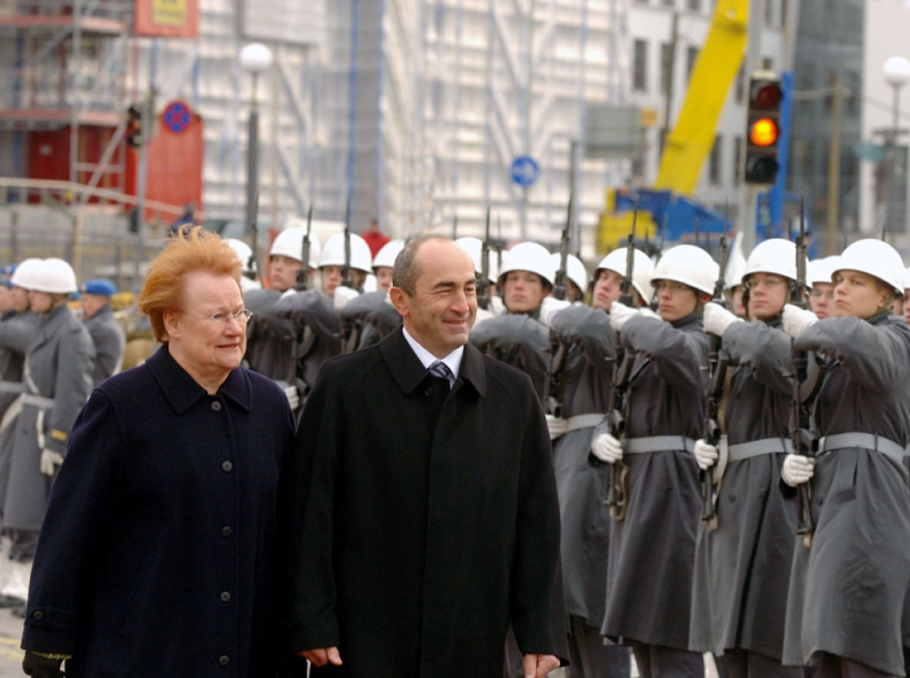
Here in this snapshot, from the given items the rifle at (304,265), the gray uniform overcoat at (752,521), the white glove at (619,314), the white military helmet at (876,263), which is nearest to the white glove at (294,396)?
the rifle at (304,265)

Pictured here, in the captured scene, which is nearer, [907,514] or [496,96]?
[907,514]

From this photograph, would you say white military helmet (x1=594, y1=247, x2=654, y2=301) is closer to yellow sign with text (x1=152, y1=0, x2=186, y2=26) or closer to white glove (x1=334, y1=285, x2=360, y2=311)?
white glove (x1=334, y1=285, x2=360, y2=311)

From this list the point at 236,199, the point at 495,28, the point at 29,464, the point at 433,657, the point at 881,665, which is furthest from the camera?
the point at 495,28

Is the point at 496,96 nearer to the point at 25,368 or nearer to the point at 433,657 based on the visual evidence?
the point at 25,368

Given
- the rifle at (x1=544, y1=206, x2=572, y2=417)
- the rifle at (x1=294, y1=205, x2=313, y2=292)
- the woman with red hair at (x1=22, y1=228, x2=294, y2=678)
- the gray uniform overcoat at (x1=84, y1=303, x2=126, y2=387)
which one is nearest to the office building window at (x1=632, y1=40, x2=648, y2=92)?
the gray uniform overcoat at (x1=84, y1=303, x2=126, y2=387)

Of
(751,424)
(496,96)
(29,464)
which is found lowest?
(29,464)

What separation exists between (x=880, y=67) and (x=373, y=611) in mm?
74577

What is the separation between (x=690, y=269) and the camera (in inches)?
356

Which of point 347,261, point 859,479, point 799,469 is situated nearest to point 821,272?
point 799,469

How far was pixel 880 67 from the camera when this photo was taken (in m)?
76.9

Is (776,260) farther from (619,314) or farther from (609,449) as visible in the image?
(609,449)

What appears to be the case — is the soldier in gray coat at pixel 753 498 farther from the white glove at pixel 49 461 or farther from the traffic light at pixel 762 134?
the traffic light at pixel 762 134

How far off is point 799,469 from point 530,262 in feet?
9.22

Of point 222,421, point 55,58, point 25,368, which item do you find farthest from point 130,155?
point 222,421
